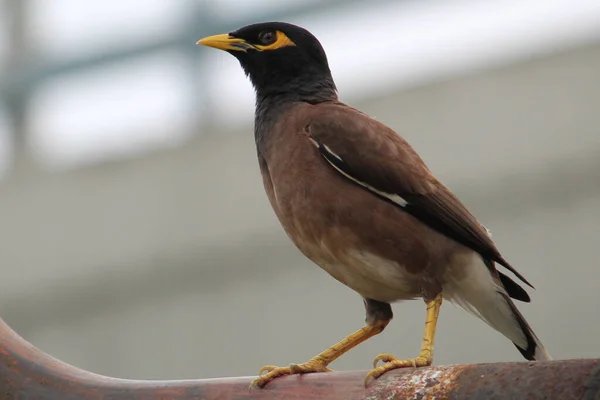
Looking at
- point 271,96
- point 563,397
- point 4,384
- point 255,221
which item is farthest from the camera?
point 255,221

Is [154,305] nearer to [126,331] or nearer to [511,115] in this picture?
[126,331]

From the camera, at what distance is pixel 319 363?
205 cm

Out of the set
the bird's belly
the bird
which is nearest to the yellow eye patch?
the bird

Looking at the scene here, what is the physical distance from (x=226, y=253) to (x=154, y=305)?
512 millimetres

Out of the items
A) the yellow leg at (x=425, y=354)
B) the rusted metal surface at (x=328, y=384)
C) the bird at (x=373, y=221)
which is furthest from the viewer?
the bird at (x=373, y=221)

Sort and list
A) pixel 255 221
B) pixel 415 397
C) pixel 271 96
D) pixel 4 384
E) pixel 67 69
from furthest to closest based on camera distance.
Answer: pixel 67 69 < pixel 255 221 < pixel 271 96 < pixel 4 384 < pixel 415 397

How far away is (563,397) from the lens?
1.28m

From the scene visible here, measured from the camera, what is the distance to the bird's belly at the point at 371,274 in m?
2.10

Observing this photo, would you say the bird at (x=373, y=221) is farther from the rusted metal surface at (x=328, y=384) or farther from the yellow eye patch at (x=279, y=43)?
the rusted metal surface at (x=328, y=384)

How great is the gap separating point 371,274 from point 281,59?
597mm

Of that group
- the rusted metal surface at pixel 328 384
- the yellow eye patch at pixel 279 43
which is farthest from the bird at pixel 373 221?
the rusted metal surface at pixel 328 384

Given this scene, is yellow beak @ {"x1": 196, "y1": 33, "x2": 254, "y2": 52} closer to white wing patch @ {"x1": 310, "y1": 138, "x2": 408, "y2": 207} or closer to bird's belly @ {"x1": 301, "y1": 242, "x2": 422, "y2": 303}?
white wing patch @ {"x1": 310, "y1": 138, "x2": 408, "y2": 207}

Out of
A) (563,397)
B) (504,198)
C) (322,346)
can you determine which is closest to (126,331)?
(322,346)

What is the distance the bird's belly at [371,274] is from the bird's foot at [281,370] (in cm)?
19
